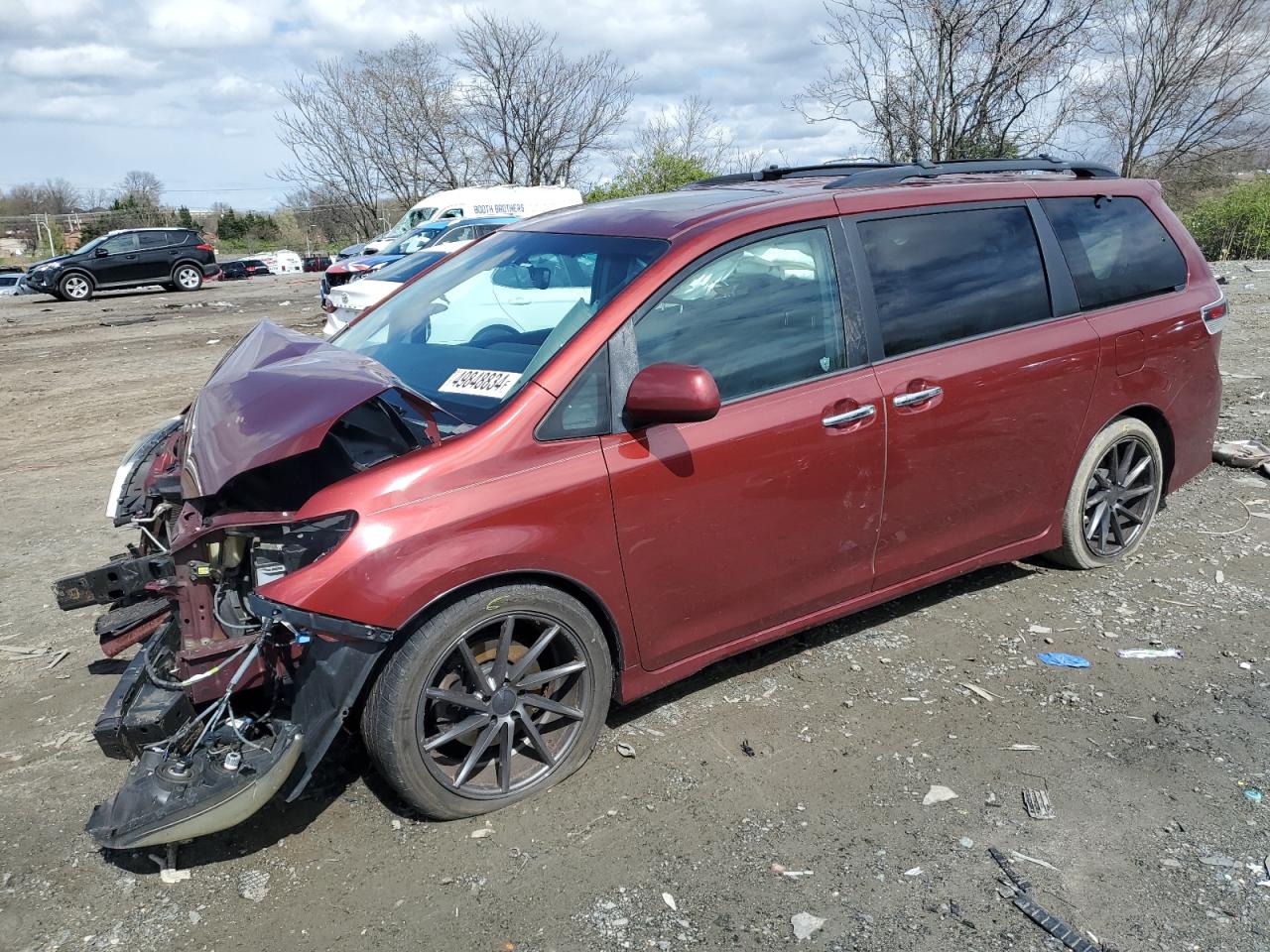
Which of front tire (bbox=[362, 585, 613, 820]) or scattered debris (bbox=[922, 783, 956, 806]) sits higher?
front tire (bbox=[362, 585, 613, 820])

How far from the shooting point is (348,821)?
10.5 ft

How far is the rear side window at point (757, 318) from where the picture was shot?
11.2ft

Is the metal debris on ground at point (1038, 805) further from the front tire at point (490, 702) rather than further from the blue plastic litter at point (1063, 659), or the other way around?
the front tire at point (490, 702)

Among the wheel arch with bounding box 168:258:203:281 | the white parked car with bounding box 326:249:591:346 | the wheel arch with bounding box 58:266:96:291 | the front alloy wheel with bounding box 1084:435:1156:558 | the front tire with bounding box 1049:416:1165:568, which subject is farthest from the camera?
the wheel arch with bounding box 168:258:203:281

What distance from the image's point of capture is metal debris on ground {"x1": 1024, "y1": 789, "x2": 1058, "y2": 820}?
315 centimetres

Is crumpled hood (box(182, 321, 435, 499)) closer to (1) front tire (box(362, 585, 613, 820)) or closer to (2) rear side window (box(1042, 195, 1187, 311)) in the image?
(1) front tire (box(362, 585, 613, 820))

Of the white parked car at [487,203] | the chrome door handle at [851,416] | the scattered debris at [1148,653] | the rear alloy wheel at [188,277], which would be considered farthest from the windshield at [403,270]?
the rear alloy wheel at [188,277]

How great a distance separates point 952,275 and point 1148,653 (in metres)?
1.83

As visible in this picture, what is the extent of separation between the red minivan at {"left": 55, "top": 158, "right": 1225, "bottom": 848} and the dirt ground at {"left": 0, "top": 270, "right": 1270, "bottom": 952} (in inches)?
11.3

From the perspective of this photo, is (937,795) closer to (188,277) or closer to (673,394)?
(673,394)

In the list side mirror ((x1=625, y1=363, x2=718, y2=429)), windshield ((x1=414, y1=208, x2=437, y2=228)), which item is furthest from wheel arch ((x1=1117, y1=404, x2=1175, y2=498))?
windshield ((x1=414, y1=208, x2=437, y2=228))

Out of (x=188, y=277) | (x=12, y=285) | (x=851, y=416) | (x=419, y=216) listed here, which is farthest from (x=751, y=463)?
(x=12, y=285)

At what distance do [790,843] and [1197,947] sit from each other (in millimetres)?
1104

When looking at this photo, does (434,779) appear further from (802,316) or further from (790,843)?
(802,316)
